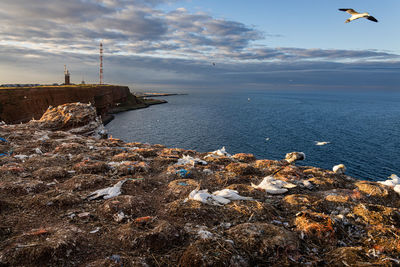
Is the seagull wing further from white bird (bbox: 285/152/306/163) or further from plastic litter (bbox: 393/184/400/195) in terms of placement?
white bird (bbox: 285/152/306/163)

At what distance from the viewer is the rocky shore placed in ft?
13.7

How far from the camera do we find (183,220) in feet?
A: 18.9

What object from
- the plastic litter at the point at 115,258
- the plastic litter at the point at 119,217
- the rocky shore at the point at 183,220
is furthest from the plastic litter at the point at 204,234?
the plastic litter at the point at 119,217

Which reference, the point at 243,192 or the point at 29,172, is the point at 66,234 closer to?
the point at 243,192

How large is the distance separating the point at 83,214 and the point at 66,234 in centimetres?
128

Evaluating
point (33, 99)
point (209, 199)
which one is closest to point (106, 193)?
point (209, 199)

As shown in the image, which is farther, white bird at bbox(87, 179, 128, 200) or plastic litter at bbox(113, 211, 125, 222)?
white bird at bbox(87, 179, 128, 200)

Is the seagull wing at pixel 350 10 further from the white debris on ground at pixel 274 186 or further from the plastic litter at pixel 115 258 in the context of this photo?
the plastic litter at pixel 115 258

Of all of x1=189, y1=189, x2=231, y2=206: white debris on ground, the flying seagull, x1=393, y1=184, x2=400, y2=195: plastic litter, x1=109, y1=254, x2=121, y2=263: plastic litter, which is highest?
the flying seagull

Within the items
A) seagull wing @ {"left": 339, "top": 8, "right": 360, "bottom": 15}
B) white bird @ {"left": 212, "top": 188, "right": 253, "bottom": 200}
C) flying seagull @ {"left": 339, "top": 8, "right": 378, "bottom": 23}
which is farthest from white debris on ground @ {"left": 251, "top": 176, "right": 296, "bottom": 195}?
seagull wing @ {"left": 339, "top": 8, "right": 360, "bottom": 15}

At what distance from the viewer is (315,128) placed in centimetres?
6025

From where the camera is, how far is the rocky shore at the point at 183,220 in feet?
13.7

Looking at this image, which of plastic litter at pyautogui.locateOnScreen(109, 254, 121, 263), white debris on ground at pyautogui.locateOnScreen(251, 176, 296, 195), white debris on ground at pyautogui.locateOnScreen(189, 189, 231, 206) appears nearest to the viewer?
plastic litter at pyautogui.locateOnScreen(109, 254, 121, 263)

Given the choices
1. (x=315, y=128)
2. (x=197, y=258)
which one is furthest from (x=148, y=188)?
(x=315, y=128)
